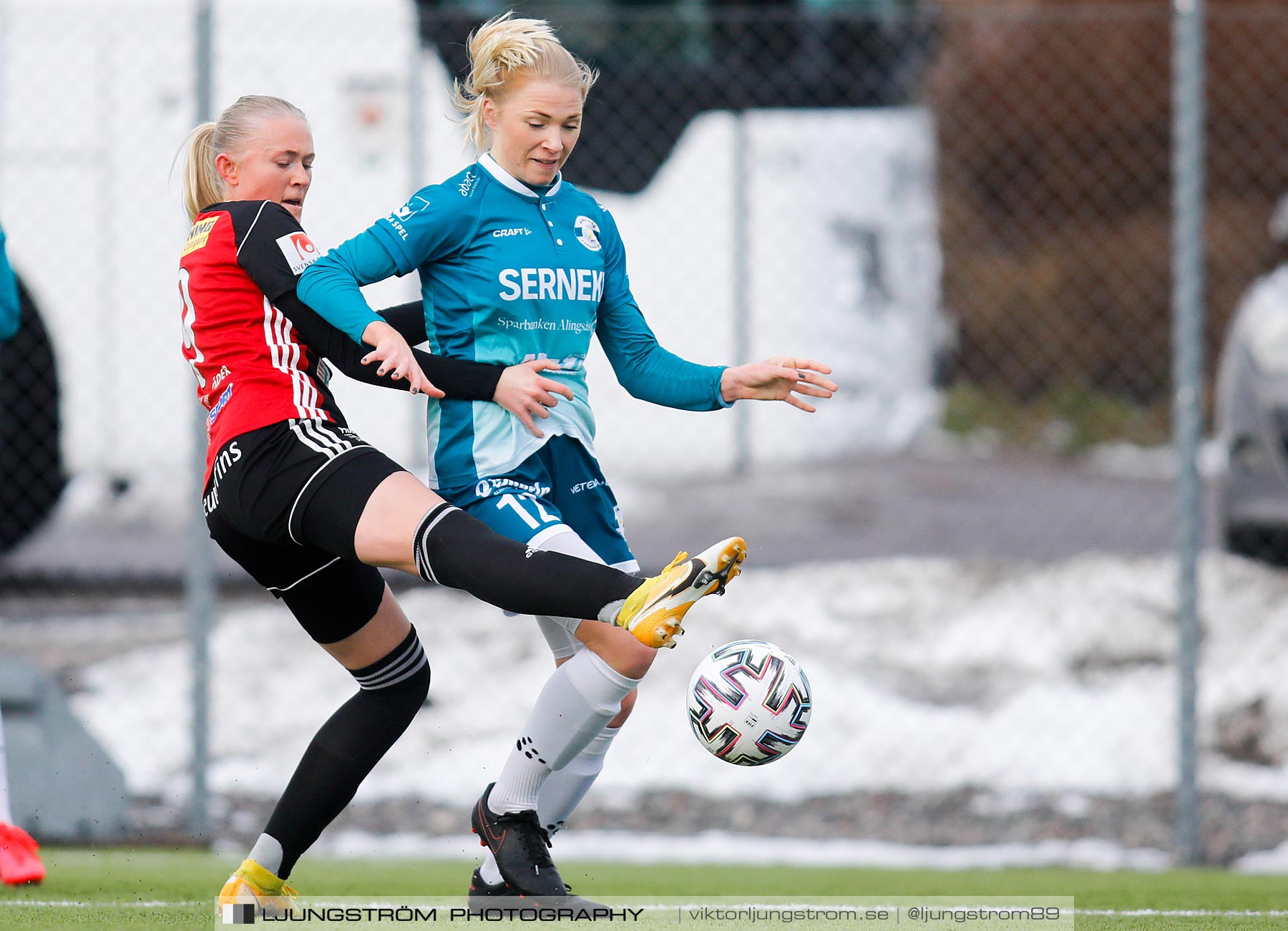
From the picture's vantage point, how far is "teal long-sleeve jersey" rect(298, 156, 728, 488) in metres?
3.07

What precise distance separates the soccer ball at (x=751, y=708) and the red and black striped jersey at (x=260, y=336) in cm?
73

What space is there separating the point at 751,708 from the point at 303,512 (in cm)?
93

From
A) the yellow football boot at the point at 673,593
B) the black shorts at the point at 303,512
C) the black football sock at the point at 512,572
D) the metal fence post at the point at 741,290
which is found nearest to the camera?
the yellow football boot at the point at 673,593

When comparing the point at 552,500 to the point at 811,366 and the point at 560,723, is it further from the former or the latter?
the point at 811,366

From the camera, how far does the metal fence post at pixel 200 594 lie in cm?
517

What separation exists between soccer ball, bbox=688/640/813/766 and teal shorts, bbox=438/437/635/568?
39cm

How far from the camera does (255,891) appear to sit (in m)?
3.15

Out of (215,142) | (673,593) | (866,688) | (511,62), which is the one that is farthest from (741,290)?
(673,593)

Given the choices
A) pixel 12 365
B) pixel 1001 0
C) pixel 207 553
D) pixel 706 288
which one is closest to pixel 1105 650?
pixel 706 288

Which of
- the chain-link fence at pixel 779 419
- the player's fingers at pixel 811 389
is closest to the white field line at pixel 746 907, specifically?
the player's fingers at pixel 811 389

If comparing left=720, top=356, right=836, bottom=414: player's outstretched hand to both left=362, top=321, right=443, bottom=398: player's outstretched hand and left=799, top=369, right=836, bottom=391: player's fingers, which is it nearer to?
left=799, top=369, right=836, bottom=391: player's fingers

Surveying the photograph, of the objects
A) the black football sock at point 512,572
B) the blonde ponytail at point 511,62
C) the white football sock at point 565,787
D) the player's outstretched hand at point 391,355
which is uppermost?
the blonde ponytail at point 511,62

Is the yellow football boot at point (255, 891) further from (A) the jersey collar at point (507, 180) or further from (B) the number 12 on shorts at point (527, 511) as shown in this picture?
(A) the jersey collar at point (507, 180)

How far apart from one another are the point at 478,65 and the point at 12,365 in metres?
4.52
